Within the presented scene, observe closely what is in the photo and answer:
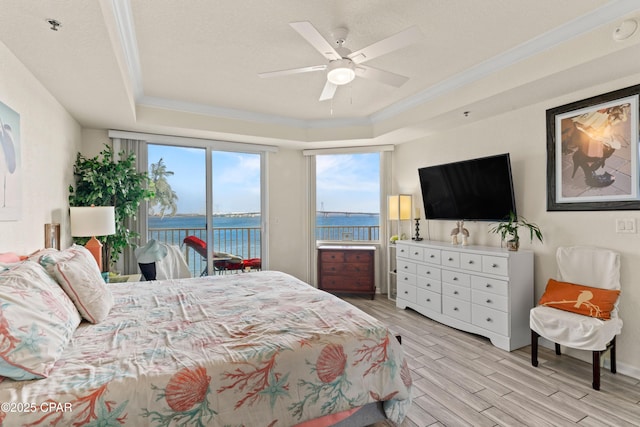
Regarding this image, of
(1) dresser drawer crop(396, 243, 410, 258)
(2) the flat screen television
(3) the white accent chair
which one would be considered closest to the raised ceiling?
(2) the flat screen television

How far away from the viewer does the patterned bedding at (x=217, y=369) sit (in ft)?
3.66

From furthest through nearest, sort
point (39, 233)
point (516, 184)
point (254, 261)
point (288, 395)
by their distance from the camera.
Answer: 1. point (254, 261)
2. point (516, 184)
3. point (39, 233)
4. point (288, 395)

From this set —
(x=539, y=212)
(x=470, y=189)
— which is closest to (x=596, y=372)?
(x=539, y=212)

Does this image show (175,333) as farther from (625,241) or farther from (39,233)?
(625,241)

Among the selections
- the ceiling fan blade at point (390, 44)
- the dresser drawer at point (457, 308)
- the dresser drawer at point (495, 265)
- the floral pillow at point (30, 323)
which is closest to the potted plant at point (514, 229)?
the dresser drawer at point (495, 265)

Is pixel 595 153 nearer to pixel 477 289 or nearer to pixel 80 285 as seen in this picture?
pixel 477 289

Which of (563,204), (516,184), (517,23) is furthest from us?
(516,184)

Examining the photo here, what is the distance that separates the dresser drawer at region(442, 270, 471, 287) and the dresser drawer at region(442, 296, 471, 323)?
0.64 feet

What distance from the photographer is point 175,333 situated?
63.5 inches

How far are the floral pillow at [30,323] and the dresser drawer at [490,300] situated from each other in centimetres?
330

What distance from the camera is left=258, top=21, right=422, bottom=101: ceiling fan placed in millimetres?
1885

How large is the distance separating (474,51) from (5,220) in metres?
3.67

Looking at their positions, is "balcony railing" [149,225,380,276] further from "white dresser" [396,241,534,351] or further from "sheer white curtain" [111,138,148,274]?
"white dresser" [396,241,534,351]

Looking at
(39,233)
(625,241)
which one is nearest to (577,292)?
(625,241)
